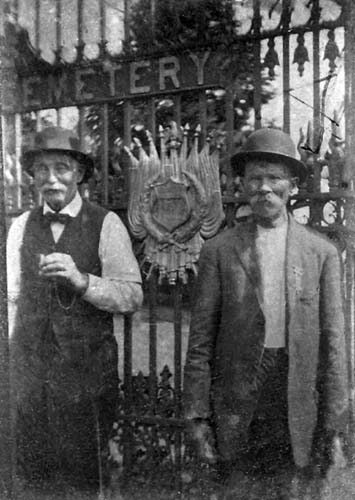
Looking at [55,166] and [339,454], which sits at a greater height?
[55,166]

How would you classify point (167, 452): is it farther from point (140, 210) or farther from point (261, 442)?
point (140, 210)

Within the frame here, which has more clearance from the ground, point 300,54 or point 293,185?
point 300,54

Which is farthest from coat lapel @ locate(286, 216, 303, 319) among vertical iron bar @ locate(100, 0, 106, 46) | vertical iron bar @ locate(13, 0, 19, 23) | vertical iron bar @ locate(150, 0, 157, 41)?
vertical iron bar @ locate(13, 0, 19, 23)

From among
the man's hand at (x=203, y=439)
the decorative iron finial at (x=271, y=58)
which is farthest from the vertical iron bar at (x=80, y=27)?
the man's hand at (x=203, y=439)

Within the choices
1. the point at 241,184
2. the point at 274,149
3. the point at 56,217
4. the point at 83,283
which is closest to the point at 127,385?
the point at 83,283

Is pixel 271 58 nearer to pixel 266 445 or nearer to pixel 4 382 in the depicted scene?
pixel 266 445

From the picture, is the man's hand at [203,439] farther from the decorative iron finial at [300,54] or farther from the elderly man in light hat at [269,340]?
the decorative iron finial at [300,54]

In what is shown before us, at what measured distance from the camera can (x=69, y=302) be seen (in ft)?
11.3

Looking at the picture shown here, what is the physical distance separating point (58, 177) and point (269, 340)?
52.2 inches

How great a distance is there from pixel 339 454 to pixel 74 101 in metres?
2.17

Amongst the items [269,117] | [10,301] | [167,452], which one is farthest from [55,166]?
[167,452]

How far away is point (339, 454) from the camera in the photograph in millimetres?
3082

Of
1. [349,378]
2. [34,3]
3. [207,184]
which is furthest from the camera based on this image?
[34,3]

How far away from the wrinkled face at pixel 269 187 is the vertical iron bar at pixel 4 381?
4.46ft
